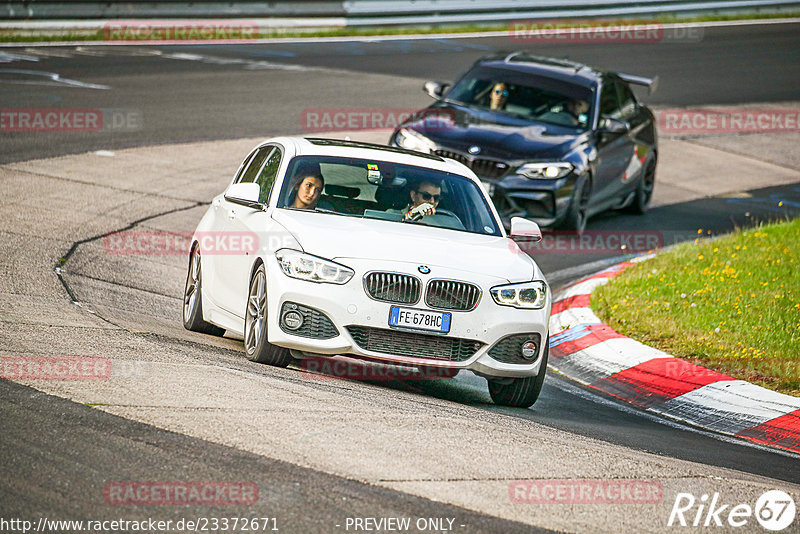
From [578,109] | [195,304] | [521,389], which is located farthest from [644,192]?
[521,389]

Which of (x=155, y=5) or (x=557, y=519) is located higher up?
(x=155, y=5)

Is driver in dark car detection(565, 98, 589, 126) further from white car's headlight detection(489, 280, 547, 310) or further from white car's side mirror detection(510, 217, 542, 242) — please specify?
white car's headlight detection(489, 280, 547, 310)

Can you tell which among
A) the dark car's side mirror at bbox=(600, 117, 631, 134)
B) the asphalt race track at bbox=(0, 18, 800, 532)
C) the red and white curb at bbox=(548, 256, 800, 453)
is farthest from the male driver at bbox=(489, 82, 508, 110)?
the red and white curb at bbox=(548, 256, 800, 453)

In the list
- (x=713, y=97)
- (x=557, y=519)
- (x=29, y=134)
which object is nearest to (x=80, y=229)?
(x=29, y=134)

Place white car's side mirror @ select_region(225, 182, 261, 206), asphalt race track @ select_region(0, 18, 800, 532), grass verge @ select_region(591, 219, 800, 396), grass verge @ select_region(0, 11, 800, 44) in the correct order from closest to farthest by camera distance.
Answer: asphalt race track @ select_region(0, 18, 800, 532) → white car's side mirror @ select_region(225, 182, 261, 206) → grass verge @ select_region(591, 219, 800, 396) → grass verge @ select_region(0, 11, 800, 44)

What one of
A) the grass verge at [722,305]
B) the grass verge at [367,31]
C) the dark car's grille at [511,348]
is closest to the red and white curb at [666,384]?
the grass verge at [722,305]

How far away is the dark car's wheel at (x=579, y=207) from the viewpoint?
1465cm

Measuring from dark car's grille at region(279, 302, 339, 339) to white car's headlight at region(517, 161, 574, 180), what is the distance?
6.59m

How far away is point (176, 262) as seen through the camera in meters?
12.5

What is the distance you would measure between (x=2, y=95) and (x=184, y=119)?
2654 millimetres

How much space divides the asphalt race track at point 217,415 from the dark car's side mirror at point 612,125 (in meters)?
1.32

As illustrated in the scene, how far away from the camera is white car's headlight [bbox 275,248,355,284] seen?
8.01m

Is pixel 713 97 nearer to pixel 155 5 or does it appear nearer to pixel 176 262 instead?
pixel 155 5

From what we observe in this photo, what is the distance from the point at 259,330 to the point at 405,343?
3.31 feet
